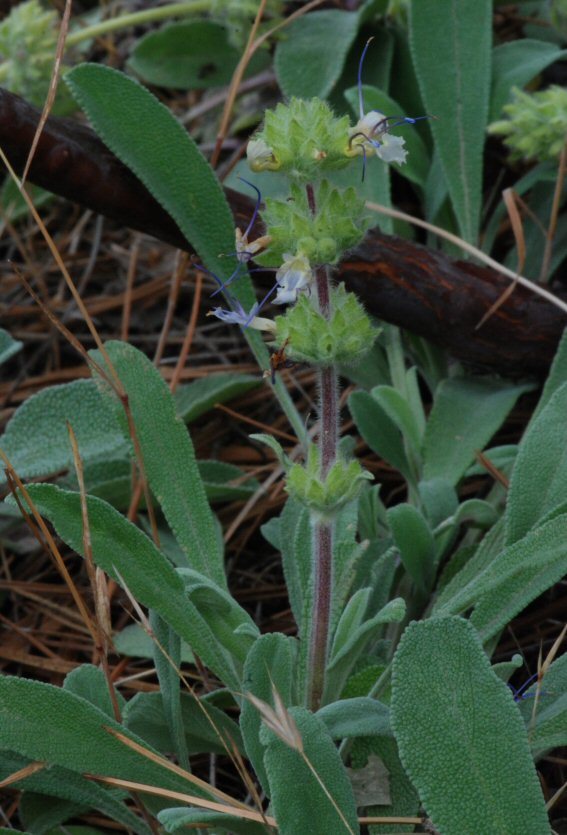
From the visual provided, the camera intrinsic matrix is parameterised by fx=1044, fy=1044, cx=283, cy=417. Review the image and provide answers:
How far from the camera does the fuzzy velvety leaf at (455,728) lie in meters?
1.14

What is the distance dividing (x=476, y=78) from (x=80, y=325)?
106 centimetres

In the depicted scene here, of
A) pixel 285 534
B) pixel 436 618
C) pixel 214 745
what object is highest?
pixel 436 618

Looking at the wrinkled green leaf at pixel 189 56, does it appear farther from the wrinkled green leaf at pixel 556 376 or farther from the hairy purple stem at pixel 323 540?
the hairy purple stem at pixel 323 540

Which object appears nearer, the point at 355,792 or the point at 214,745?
the point at 355,792

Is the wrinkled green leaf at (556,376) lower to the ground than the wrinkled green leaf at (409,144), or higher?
lower

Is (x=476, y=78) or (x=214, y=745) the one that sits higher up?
(x=476, y=78)

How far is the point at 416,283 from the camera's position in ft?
6.31

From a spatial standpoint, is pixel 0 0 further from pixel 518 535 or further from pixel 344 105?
pixel 518 535

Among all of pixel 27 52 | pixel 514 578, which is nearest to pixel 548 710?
pixel 514 578

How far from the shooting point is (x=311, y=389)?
7.43 ft

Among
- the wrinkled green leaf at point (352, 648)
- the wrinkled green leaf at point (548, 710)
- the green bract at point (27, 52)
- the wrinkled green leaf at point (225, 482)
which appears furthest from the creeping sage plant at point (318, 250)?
the green bract at point (27, 52)

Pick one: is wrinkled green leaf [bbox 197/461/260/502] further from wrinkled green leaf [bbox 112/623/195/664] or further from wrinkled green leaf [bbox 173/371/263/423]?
wrinkled green leaf [bbox 112/623/195/664]

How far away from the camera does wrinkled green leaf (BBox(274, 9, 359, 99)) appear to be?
220 centimetres

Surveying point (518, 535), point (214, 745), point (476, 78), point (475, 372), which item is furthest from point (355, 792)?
point (476, 78)
